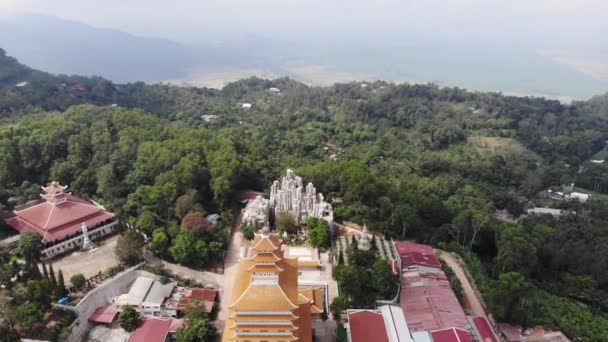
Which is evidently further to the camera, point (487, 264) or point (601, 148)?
point (601, 148)

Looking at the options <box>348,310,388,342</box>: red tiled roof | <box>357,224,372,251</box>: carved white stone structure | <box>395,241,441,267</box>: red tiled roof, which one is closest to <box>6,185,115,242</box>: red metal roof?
<box>357,224,372,251</box>: carved white stone structure

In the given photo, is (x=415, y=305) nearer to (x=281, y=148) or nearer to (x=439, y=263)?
(x=439, y=263)

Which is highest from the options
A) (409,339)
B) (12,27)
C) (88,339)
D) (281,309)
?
(12,27)

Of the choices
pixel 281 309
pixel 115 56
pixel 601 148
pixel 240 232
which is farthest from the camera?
pixel 115 56

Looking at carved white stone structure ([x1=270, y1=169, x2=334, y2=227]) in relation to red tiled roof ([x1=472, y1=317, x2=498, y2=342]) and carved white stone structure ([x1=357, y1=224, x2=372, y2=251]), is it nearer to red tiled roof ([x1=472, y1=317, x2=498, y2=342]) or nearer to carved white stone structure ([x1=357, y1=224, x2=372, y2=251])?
carved white stone structure ([x1=357, y1=224, x2=372, y2=251])

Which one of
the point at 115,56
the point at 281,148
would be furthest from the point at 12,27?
the point at 281,148

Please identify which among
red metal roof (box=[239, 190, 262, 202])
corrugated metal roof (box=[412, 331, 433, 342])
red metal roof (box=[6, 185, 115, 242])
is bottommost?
corrugated metal roof (box=[412, 331, 433, 342])
